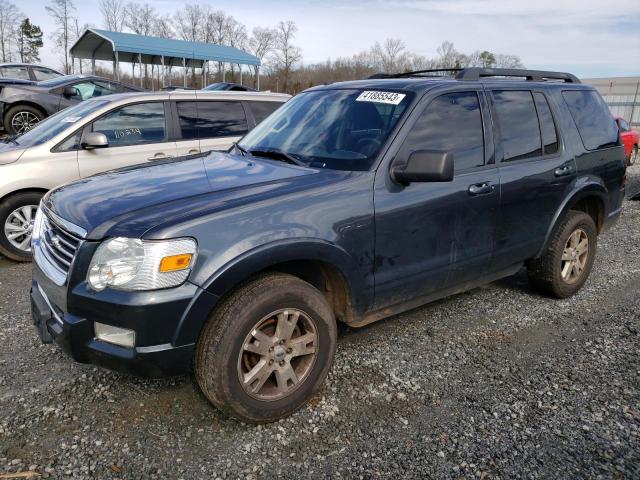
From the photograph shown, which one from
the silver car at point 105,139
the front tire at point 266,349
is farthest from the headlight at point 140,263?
the silver car at point 105,139

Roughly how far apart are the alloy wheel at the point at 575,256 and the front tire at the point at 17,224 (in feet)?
17.1

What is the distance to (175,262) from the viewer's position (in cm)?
240

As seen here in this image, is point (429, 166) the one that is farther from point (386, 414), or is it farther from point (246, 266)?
point (386, 414)

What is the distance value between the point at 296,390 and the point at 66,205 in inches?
64.0

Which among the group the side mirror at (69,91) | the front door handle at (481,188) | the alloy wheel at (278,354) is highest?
the side mirror at (69,91)

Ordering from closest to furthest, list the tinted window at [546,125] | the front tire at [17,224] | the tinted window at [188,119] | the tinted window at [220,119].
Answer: the tinted window at [546,125]
the front tire at [17,224]
the tinted window at [188,119]
the tinted window at [220,119]

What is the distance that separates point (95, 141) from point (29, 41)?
6492cm

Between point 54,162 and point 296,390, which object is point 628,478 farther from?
point 54,162

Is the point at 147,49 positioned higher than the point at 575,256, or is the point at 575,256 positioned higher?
the point at 147,49

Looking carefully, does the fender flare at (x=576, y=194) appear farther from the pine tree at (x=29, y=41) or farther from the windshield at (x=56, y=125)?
the pine tree at (x=29, y=41)

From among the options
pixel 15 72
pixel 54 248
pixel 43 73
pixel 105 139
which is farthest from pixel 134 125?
pixel 15 72

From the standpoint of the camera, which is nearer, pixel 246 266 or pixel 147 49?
pixel 246 266

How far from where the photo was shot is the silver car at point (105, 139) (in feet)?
17.5

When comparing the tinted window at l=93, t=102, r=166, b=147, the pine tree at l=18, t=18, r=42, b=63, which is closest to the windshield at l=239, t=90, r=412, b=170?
the tinted window at l=93, t=102, r=166, b=147
